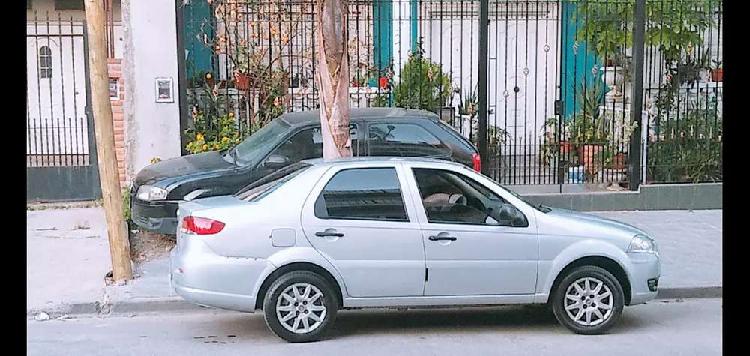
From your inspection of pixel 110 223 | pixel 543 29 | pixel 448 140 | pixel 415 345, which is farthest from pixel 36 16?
pixel 415 345

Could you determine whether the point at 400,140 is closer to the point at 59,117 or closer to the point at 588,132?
the point at 588,132

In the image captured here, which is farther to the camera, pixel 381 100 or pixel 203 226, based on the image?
pixel 381 100

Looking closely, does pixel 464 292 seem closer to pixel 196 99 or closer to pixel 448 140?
pixel 448 140

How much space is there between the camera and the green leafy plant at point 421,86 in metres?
13.4

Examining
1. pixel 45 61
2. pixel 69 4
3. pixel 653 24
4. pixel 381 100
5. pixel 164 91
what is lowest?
pixel 381 100

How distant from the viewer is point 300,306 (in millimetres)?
7059

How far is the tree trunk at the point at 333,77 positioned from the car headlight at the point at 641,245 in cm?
305

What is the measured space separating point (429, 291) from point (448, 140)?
3.46 m

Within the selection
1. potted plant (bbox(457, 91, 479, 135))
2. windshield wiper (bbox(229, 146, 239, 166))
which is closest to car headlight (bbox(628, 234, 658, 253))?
windshield wiper (bbox(229, 146, 239, 166))

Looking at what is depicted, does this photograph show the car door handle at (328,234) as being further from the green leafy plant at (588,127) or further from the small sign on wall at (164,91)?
the green leafy plant at (588,127)

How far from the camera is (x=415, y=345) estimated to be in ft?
23.6

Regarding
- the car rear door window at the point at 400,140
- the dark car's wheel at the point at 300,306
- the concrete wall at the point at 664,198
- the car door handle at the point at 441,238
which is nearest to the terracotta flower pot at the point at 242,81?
the car rear door window at the point at 400,140

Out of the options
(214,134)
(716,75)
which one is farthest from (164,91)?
(716,75)

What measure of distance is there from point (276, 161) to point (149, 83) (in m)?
2.99
